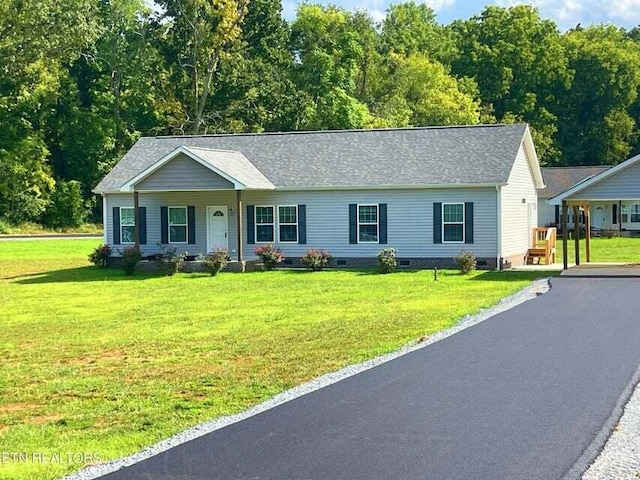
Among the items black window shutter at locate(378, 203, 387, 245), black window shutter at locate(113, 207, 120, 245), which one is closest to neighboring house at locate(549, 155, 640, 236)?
black window shutter at locate(378, 203, 387, 245)

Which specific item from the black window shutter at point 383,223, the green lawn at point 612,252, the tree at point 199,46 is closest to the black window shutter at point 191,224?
the black window shutter at point 383,223

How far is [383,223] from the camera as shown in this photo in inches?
1078

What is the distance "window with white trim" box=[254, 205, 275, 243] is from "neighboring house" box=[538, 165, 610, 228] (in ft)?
85.7

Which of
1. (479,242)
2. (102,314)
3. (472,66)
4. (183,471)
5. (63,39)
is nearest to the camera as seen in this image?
(183,471)

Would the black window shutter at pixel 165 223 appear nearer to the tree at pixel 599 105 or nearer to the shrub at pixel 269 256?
the shrub at pixel 269 256

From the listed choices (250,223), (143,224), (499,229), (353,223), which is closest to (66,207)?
(143,224)

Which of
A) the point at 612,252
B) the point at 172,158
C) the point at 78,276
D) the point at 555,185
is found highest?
the point at 172,158

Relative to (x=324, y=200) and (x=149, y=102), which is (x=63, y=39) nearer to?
(x=149, y=102)

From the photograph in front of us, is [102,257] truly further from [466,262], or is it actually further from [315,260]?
[466,262]

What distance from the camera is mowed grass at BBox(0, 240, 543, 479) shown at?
8258 millimetres

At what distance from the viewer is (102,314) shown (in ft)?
56.3

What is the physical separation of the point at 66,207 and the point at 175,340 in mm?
44395

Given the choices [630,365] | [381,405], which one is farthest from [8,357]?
[630,365]

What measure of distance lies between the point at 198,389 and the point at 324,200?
61.2 feet
